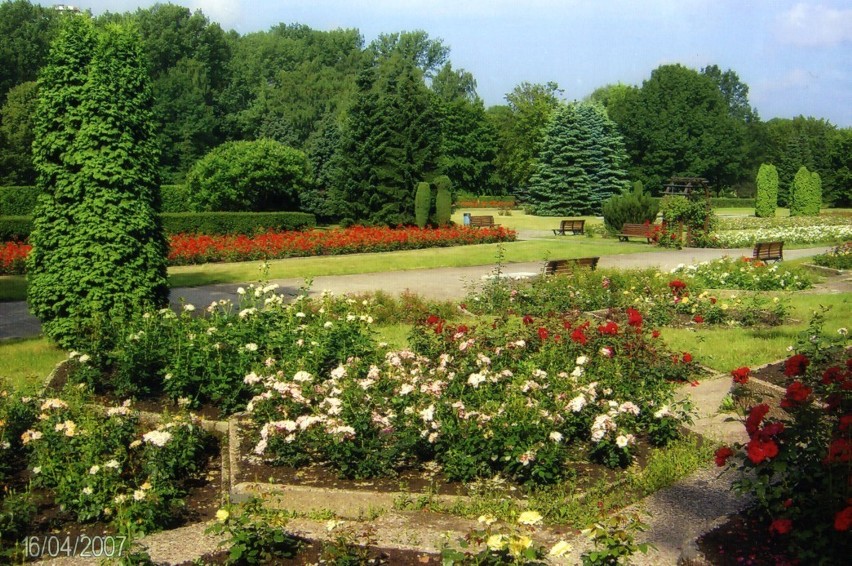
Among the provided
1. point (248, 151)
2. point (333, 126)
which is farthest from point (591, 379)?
point (333, 126)

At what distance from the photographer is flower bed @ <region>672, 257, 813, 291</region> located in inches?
578

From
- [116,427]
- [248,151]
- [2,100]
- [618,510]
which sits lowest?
[618,510]

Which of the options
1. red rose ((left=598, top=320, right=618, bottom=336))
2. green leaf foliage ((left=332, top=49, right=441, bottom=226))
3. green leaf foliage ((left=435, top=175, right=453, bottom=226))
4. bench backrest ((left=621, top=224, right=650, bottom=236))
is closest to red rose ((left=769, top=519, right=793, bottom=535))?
red rose ((left=598, top=320, right=618, bottom=336))

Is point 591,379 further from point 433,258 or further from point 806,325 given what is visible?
point 433,258

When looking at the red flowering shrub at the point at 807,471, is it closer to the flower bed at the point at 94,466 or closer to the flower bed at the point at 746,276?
the flower bed at the point at 94,466

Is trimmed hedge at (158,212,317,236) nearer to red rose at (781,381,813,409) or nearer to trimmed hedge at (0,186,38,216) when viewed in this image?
trimmed hedge at (0,186,38,216)

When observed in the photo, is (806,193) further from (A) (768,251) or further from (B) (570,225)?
(A) (768,251)

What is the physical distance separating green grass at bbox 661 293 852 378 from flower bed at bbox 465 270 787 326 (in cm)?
35

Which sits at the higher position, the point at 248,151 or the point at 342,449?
the point at 248,151

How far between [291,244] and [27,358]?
1232cm

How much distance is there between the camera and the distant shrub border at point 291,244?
19312 millimetres

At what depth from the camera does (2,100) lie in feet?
155

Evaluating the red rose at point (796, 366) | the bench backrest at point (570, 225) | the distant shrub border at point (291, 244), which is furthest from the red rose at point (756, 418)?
the bench backrest at point (570, 225)

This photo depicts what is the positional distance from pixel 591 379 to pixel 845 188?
63553 millimetres
